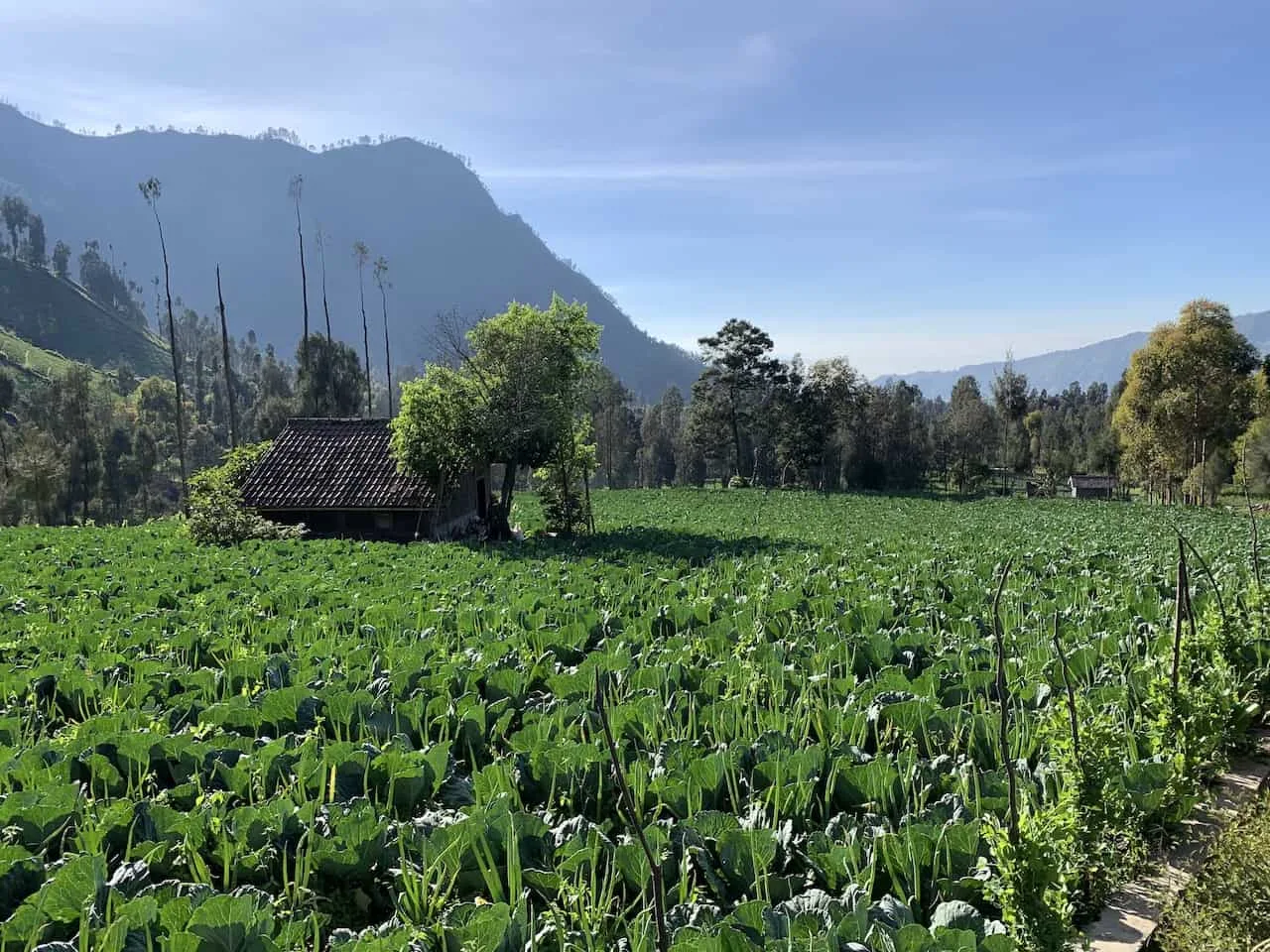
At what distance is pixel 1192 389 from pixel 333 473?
39.2m

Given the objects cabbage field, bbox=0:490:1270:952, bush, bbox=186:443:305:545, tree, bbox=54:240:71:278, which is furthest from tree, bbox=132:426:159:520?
tree, bbox=54:240:71:278

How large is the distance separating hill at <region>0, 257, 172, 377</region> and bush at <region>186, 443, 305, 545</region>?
116 metres

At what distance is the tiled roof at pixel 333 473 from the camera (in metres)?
24.5

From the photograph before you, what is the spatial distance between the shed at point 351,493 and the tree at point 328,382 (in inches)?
1216

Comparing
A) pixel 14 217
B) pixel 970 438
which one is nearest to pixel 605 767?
pixel 970 438

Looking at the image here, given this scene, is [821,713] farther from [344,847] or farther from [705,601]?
[705,601]

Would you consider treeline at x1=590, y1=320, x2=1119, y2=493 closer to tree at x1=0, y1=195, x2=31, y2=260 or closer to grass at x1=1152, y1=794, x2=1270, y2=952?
grass at x1=1152, y1=794, x2=1270, y2=952

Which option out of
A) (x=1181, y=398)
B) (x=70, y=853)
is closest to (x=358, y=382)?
(x=1181, y=398)

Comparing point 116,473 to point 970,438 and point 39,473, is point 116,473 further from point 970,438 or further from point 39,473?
point 970,438

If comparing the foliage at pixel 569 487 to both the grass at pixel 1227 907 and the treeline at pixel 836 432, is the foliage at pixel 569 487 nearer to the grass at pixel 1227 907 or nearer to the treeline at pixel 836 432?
the grass at pixel 1227 907

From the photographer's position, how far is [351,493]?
24.9 metres

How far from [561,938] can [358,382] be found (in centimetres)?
6574

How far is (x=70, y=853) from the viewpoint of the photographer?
3564 millimetres

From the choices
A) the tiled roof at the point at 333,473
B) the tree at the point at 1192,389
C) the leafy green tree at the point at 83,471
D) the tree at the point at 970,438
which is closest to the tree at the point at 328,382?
the leafy green tree at the point at 83,471
